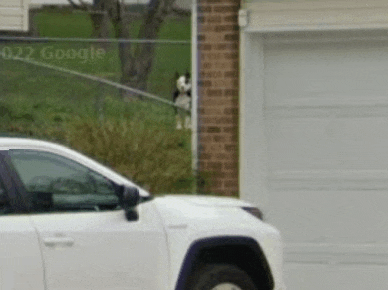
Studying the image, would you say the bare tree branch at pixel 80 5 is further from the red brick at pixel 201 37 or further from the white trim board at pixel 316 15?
the white trim board at pixel 316 15

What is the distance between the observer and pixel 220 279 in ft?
34.4

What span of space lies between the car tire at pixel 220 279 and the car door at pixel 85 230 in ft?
1.23

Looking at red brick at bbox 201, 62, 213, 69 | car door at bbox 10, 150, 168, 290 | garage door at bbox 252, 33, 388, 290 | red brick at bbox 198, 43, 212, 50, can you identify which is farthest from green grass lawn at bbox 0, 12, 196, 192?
car door at bbox 10, 150, 168, 290

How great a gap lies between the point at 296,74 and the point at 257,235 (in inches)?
188

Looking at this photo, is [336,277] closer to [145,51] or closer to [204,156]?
[204,156]

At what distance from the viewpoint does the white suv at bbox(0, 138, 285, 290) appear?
9.61 meters

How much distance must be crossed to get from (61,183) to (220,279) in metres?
1.41

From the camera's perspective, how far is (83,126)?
1491 centimetres

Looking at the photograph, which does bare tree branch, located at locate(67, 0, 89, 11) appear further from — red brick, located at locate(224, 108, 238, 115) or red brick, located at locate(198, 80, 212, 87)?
red brick, located at locate(224, 108, 238, 115)

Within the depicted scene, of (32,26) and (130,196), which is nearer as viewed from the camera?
(130,196)

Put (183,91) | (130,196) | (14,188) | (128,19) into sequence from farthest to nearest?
(128,19)
(183,91)
(130,196)
(14,188)

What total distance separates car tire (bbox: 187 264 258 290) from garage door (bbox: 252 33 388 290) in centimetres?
435

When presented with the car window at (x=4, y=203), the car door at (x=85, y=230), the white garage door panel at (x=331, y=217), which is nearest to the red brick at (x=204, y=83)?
the white garage door panel at (x=331, y=217)

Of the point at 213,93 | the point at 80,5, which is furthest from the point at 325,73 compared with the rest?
the point at 80,5
